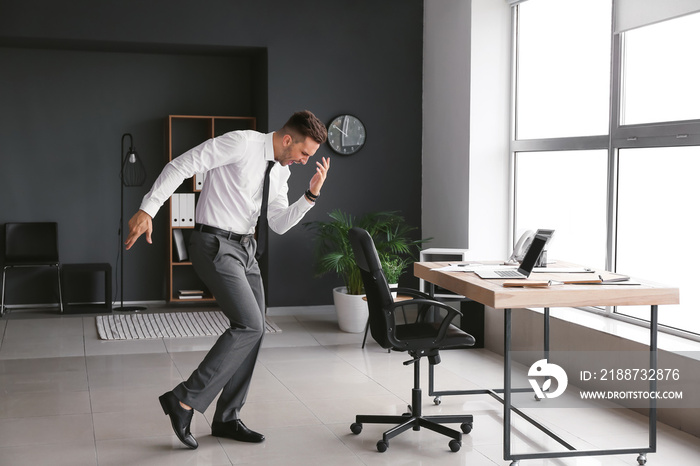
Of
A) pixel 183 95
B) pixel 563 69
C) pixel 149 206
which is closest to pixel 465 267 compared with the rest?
pixel 149 206

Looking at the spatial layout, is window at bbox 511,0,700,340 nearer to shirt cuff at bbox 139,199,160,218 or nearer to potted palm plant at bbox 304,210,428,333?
potted palm plant at bbox 304,210,428,333

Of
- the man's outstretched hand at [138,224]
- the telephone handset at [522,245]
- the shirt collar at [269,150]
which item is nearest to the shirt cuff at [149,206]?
the man's outstretched hand at [138,224]

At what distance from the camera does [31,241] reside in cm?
735

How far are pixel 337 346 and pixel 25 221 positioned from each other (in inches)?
136

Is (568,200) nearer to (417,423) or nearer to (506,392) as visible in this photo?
(417,423)

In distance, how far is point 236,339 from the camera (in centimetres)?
363

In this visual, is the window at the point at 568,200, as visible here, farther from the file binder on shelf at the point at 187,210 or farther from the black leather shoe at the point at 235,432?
the file binder on shelf at the point at 187,210

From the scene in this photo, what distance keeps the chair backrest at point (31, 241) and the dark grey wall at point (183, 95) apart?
0.16 metres

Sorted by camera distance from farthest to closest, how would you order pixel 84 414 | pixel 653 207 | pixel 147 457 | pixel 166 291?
pixel 166 291 < pixel 653 207 < pixel 84 414 < pixel 147 457

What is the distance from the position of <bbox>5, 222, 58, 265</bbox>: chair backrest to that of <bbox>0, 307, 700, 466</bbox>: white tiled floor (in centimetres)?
120

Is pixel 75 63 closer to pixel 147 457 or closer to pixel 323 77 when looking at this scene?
pixel 323 77

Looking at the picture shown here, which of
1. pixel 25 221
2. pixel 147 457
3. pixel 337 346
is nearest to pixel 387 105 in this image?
pixel 337 346

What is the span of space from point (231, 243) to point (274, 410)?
3.71 feet

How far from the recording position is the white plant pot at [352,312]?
21.1ft
